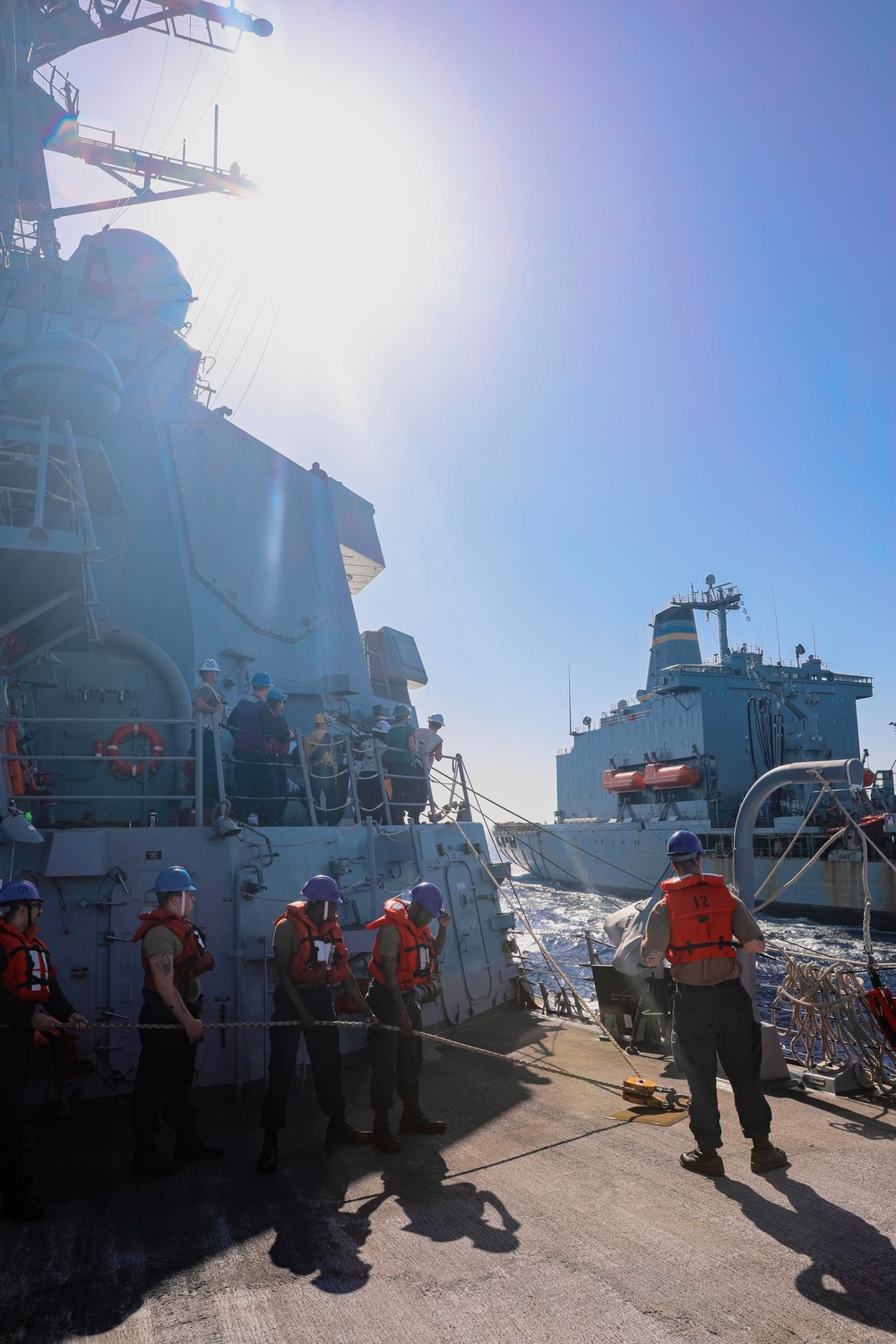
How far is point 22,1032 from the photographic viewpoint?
3836 mm

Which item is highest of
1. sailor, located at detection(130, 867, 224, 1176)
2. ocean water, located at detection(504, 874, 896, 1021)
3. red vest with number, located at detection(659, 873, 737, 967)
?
red vest with number, located at detection(659, 873, 737, 967)

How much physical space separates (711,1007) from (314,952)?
6.71ft

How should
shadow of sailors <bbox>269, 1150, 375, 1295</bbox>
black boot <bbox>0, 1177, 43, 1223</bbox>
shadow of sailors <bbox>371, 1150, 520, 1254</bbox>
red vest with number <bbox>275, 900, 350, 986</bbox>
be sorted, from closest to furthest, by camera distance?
shadow of sailors <bbox>269, 1150, 375, 1295</bbox> < shadow of sailors <bbox>371, 1150, 520, 1254</bbox> < black boot <bbox>0, 1177, 43, 1223</bbox> < red vest with number <bbox>275, 900, 350, 986</bbox>

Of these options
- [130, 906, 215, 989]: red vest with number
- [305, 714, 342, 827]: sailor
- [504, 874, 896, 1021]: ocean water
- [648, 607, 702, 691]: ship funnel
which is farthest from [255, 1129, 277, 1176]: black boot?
[648, 607, 702, 691]: ship funnel

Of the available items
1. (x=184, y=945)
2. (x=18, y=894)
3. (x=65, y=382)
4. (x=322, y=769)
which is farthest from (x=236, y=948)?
(x=65, y=382)

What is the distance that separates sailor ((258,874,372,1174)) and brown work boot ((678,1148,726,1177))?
67.1 inches

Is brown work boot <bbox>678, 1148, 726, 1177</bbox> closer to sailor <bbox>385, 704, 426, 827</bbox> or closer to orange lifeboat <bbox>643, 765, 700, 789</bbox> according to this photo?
sailor <bbox>385, 704, 426, 827</bbox>

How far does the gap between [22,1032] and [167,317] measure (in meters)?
10.0

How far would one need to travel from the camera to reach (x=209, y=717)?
758cm

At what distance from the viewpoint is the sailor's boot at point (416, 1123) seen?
4852 millimetres

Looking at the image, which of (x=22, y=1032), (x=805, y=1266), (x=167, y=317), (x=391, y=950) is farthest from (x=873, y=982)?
(x=167, y=317)

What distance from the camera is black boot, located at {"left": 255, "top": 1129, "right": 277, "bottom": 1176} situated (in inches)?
166

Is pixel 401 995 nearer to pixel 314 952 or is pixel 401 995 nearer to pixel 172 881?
pixel 314 952

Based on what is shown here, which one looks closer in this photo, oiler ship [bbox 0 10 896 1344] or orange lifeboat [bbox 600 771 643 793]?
oiler ship [bbox 0 10 896 1344]
